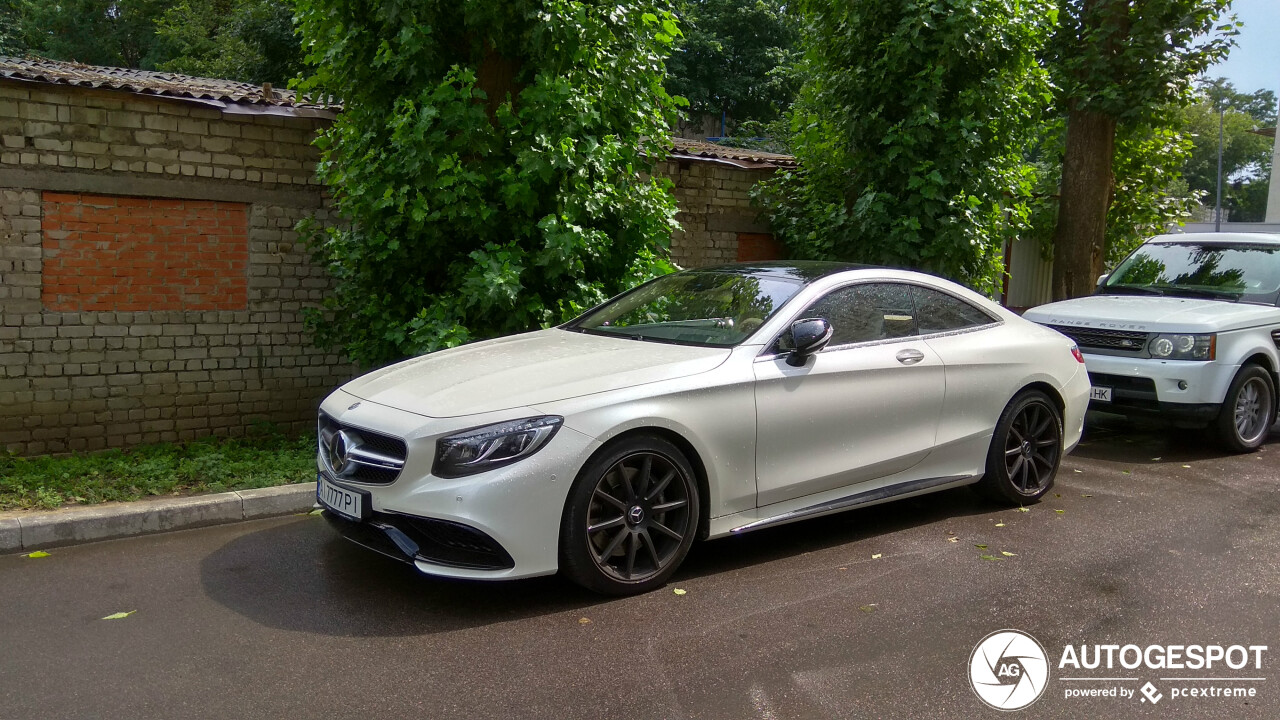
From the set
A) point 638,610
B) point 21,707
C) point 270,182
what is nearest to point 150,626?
point 21,707

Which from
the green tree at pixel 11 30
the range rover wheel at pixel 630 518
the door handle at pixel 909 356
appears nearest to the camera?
the range rover wheel at pixel 630 518

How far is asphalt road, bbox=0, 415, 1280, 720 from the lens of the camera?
11.3ft

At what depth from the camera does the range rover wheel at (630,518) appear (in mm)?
4188

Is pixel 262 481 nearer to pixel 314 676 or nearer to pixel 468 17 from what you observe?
pixel 314 676

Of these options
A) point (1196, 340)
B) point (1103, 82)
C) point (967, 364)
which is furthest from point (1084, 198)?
point (967, 364)

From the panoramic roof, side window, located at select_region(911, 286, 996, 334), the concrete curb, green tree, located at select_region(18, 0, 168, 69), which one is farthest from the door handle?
green tree, located at select_region(18, 0, 168, 69)

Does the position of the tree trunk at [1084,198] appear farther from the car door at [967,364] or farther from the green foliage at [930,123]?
the car door at [967,364]

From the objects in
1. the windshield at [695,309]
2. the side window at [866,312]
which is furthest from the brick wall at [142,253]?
the side window at [866,312]

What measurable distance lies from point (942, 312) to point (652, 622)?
2.80m

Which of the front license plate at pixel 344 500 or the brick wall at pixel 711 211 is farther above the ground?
the brick wall at pixel 711 211

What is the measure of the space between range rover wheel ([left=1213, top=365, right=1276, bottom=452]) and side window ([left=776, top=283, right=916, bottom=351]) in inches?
152

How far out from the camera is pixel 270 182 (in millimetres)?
8273

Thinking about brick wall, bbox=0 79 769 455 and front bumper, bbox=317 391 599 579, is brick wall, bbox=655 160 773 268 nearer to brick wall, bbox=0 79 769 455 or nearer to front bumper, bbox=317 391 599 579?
brick wall, bbox=0 79 769 455

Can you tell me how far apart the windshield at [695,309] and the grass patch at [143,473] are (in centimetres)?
239
